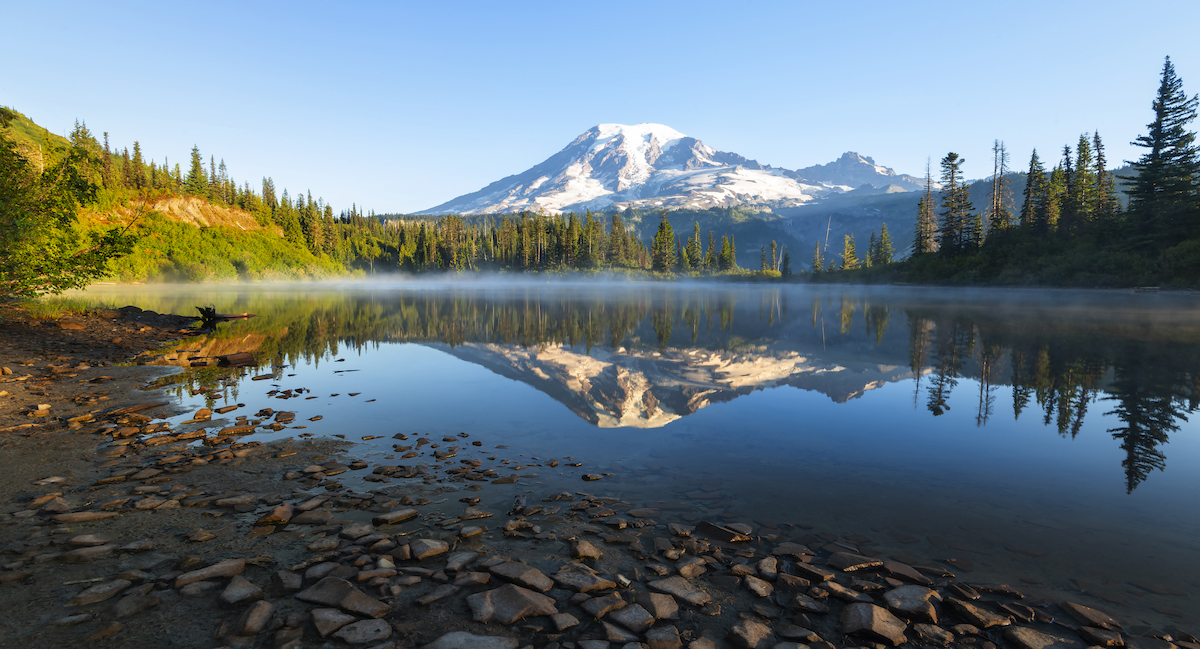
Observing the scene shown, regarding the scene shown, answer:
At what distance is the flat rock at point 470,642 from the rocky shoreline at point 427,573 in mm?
16

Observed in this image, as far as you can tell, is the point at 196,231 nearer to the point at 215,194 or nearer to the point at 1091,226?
the point at 215,194

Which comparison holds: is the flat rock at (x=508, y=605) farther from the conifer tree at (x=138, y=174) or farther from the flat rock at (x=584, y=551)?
the conifer tree at (x=138, y=174)

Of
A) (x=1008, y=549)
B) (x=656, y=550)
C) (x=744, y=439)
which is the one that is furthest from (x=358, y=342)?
(x=1008, y=549)

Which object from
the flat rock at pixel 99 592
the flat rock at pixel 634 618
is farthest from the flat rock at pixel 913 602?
the flat rock at pixel 99 592

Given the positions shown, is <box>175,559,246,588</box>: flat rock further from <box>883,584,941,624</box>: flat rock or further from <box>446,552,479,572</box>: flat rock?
<box>883,584,941,624</box>: flat rock

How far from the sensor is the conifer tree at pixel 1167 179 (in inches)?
2345

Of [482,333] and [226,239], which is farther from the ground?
[226,239]

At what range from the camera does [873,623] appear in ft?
14.5

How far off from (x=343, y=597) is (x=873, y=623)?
4587 millimetres

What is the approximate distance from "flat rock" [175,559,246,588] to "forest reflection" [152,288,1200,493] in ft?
39.4

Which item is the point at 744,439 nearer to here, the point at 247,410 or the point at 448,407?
the point at 448,407

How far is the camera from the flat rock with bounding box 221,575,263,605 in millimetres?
4602

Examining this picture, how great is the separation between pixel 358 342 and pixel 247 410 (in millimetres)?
13570

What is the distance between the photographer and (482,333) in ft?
98.8
